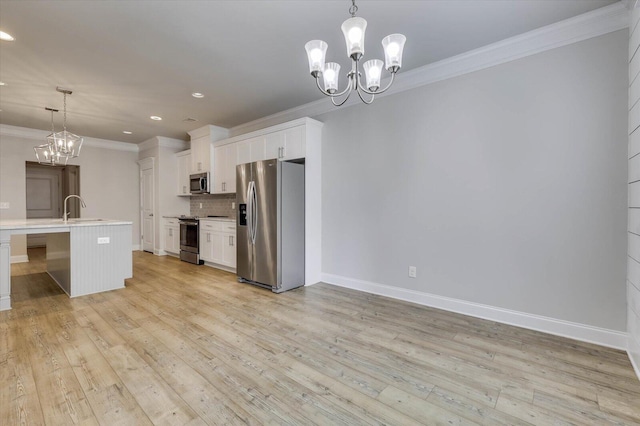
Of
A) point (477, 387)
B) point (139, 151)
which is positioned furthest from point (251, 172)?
point (139, 151)

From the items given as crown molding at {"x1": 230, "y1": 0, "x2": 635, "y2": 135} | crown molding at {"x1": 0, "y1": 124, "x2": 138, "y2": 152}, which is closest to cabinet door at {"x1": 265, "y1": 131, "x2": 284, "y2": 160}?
crown molding at {"x1": 230, "y1": 0, "x2": 635, "y2": 135}

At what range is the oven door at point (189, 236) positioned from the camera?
5.59m

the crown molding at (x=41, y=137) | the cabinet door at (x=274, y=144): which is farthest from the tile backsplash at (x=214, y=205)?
the crown molding at (x=41, y=137)

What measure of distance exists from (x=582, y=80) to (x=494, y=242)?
Answer: 156cm

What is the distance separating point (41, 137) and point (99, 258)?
427 centimetres

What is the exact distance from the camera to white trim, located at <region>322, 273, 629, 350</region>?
2365 mm

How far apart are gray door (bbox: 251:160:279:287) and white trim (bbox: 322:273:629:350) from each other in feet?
3.84

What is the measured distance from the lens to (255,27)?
8.27 ft

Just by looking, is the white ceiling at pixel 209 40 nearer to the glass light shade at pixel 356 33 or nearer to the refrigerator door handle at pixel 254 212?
the glass light shade at pixel 356 33

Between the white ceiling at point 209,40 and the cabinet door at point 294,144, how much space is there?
0.49 meters

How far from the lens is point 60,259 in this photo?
13.1 ft

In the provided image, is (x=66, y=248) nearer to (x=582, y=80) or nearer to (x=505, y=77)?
(x=505, y=77)

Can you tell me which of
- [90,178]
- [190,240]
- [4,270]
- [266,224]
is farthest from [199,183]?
[4,270]

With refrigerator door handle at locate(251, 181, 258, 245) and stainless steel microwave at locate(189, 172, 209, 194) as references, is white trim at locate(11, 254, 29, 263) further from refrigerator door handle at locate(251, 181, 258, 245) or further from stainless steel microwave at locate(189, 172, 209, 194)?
refrigerator door handle at locate(251, 181, 258, 245)
